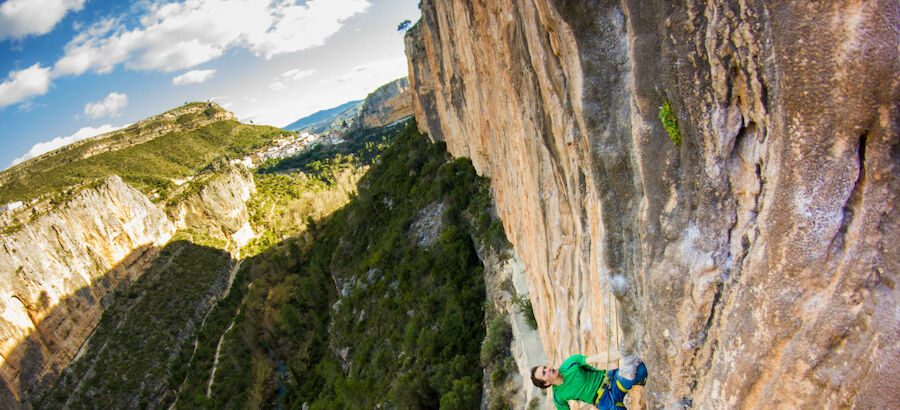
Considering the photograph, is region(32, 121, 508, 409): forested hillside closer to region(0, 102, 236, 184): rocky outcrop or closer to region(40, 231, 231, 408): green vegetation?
region(40, 231, 231, 408): green vegetation

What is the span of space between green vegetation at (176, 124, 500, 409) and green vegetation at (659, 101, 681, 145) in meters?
12.3

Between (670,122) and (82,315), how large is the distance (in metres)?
50.9

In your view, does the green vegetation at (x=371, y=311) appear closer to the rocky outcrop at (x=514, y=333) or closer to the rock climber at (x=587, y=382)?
the rocky outcrop at (x=514, y=333)

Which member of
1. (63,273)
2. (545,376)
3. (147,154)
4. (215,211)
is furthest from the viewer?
(147,154)

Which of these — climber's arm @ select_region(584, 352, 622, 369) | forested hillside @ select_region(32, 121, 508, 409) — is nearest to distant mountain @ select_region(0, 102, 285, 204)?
forested hillside @ select_region(32, 121, 508, 409)

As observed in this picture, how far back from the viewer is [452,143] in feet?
90.8

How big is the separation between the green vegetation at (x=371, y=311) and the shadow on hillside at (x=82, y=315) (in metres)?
7.01

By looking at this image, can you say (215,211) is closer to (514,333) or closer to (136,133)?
(136,133)

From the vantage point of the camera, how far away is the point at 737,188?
3387 millimetres

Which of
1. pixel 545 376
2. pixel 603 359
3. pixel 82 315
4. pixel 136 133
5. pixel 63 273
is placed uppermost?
pixel 136 133

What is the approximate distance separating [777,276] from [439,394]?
15.8 meters

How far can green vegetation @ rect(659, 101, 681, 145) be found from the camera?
3.73m

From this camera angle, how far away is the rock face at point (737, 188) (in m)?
2.54

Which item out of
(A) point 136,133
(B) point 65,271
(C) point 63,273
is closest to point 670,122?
(C) point 63,273
